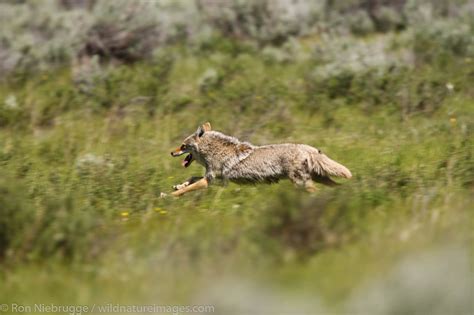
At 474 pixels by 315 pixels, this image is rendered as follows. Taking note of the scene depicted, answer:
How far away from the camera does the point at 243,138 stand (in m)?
10.7

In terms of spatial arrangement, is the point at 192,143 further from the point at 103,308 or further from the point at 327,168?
the point at 103,308

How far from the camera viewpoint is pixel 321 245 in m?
6.32

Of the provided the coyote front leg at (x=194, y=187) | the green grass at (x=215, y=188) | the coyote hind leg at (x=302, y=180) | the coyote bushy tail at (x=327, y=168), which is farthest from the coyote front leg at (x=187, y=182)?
the coyote bushy tail at (x=327, y=168)

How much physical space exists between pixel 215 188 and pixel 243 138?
1.77 m

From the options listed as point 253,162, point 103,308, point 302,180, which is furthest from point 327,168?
point 103,308

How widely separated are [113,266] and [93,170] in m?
3.17

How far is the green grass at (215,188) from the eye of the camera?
6129 mm

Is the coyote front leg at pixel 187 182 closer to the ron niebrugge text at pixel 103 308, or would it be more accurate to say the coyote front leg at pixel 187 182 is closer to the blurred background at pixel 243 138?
the blurred background at pixel 243 138

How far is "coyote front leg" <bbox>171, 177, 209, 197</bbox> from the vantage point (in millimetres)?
8766

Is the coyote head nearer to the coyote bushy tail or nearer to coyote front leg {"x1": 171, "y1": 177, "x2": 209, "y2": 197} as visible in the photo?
coyote front leg {"x1": 171, "y1": 177, "x2": 209, "y2": 197}

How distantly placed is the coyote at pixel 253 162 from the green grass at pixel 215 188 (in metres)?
0.17

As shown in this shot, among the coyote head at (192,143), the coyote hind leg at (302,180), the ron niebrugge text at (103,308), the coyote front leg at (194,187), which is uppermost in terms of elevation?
the coyote head at (192,143)

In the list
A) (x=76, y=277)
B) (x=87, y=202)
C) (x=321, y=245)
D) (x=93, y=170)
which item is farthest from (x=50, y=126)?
(x=321, y=245)

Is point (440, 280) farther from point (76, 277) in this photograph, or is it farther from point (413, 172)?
point (413, 172)
